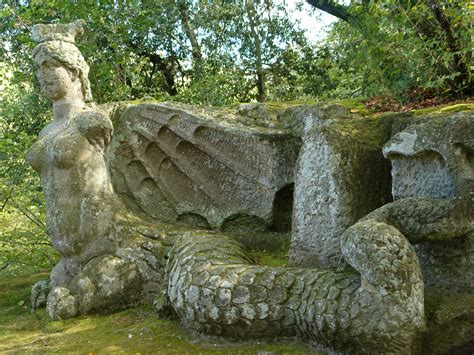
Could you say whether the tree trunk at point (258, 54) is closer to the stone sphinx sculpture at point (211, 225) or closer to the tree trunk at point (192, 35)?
the tree trunk at point (192, 35)

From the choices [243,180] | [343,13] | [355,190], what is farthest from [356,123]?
[343,13]

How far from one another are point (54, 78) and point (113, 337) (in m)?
2.08

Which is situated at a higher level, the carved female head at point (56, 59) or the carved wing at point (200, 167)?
the carved female head at point (56, 59)

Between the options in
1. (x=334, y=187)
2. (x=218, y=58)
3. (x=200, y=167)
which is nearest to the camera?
(x=334, y=187)

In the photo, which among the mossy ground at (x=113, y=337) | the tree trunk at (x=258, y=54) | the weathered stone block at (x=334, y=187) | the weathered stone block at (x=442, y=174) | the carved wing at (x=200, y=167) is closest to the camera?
the weathered stone block at (x=442, y=174)

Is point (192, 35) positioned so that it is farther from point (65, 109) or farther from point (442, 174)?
point (442, 174)

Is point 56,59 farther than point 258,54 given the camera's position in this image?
No

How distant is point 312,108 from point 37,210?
5.13 metres

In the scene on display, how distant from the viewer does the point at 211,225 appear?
424 centimetres

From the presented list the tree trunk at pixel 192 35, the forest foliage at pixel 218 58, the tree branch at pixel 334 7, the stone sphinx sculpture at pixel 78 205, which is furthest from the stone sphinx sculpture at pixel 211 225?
the tree trunk at pixel 192 35

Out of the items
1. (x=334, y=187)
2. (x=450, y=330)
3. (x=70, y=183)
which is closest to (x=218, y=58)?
(x=70, y=183)

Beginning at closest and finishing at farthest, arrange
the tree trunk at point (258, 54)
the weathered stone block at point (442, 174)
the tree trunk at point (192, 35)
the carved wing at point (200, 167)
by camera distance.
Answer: the weathered stone block at point (442, 174) < the carved wing at point (200, 167) < the tree trunk at point (258, 54) < the tree trunk at point (192, 35)

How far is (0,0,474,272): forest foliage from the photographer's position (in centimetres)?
381

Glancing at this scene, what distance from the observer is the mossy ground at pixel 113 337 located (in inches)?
104
